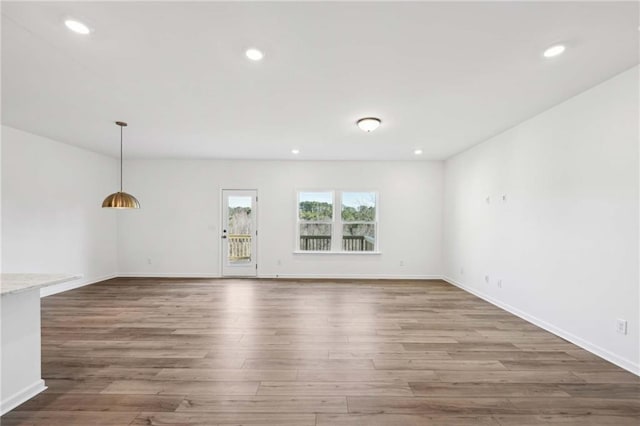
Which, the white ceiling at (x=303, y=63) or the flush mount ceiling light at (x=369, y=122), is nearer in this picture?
the white ceiling at (x=303, y=63)

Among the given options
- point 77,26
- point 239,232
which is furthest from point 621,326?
point 239,232

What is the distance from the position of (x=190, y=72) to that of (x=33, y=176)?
425cm

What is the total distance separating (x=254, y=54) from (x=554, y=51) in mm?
2434

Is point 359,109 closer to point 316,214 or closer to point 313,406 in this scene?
point 313,406

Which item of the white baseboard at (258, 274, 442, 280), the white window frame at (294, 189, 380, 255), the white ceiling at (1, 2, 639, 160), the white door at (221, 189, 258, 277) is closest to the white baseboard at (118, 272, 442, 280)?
the white baseboard at (258, 274, 442, 280)

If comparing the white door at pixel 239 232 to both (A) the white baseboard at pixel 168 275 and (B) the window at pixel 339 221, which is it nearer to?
(A) the white baseboard at pixel 168 275

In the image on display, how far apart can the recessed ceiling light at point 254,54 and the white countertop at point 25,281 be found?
233cm

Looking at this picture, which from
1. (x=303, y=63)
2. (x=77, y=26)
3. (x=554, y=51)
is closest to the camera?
(x=77, y=26)

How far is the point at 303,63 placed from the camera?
2.37 m

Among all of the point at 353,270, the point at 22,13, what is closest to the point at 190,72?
the point at 22,13

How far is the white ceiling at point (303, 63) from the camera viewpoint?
5.98 ft

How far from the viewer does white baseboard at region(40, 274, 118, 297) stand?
15.9ft

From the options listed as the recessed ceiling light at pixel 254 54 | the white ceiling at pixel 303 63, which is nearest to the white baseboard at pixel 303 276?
the white ceiling at pixel 303 63

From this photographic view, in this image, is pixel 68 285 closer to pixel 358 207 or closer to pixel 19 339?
pixel 19 339
